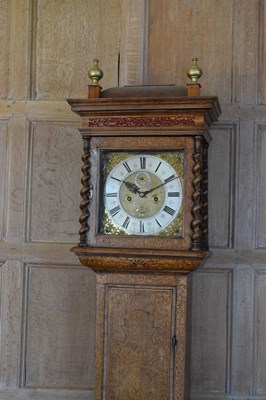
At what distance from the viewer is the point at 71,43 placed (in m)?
3.57

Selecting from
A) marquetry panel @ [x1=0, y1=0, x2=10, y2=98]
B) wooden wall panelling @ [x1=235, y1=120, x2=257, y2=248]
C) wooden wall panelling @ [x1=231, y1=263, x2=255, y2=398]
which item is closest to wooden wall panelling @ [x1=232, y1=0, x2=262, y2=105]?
wooden wall panelling @ [x1=235, y1=120, x2=257, y2=248]

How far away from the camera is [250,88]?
3402mm

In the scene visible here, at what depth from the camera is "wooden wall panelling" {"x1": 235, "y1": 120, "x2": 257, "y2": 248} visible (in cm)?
338

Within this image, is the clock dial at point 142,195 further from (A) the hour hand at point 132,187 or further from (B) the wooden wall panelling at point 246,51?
(B) the wooden wall panelling at point 246,51

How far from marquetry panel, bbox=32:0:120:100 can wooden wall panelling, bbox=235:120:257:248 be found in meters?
0.78

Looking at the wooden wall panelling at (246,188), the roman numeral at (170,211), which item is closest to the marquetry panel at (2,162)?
the roman numeral at (170,211)

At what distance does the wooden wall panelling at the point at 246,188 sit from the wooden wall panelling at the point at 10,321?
1110mm

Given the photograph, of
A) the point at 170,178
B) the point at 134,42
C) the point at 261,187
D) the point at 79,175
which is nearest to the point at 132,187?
the point at 170,178

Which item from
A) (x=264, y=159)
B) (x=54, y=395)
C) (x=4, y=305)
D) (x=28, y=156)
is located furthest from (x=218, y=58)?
(x=54, y=395)

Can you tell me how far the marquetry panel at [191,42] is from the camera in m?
3.43

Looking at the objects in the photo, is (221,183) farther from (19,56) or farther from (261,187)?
(19,56)

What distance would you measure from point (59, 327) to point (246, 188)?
115 centimetres


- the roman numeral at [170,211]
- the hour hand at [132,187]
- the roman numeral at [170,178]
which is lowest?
the roman numeral at [170,211]

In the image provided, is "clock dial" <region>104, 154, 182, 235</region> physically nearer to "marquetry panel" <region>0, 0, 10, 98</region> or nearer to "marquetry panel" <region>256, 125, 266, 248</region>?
"marquetry panel" <region>256, 125, 266, 248</region>
